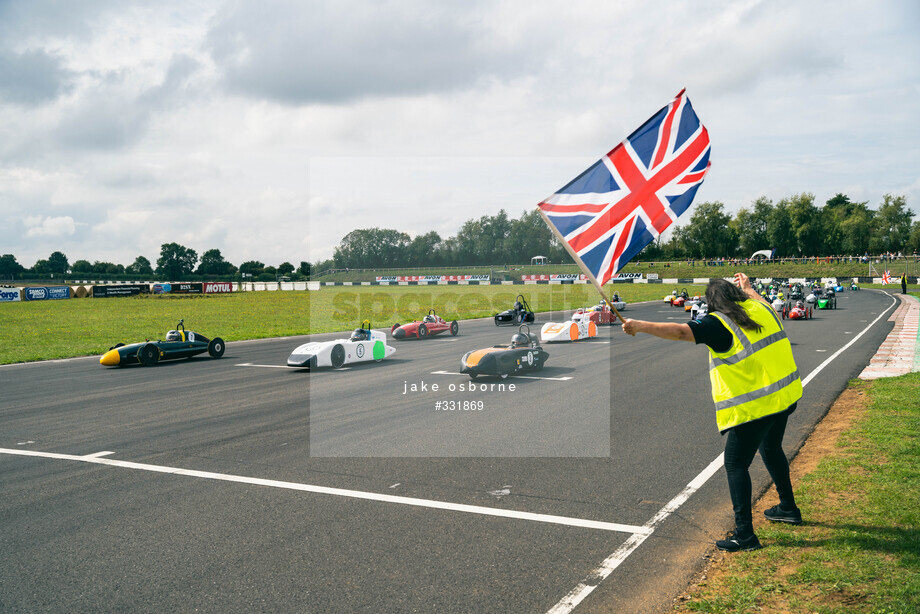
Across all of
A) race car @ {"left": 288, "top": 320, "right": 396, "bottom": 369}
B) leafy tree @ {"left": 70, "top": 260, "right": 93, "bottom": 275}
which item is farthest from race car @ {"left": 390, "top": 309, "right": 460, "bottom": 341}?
leafy tree @ {"left": 70, "top": 260, "right": 93, "bottom": 275}

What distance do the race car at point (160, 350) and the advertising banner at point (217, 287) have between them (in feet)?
179

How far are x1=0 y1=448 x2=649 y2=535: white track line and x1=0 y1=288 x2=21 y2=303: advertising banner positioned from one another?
5856cm

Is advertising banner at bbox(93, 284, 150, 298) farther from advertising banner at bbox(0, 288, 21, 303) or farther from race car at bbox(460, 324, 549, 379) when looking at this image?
race car at bbox(460, 324, 549, 379)

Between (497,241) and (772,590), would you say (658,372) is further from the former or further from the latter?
(497,241)

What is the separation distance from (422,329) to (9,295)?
52287 millimetres

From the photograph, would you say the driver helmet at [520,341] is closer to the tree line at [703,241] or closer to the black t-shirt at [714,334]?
the black t-shirt at [714,334]

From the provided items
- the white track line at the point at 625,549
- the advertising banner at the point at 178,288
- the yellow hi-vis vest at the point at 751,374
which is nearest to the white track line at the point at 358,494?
the white track line at the point at 625,549

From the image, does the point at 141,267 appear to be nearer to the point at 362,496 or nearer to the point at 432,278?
the point at 432,278

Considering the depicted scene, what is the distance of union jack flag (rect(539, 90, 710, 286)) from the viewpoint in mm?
5965

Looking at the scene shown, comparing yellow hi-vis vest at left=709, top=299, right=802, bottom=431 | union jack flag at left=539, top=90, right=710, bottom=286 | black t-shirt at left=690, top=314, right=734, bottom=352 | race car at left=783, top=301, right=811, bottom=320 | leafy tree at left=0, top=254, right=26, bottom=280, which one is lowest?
race car at left=783, top=301, right=811, bottom=320

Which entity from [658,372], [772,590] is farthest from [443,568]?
[658,372]

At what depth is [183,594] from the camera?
4.23m

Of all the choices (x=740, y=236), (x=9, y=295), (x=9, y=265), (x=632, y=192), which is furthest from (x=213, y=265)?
(x=632, y=192)

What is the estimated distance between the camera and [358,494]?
244 inches
